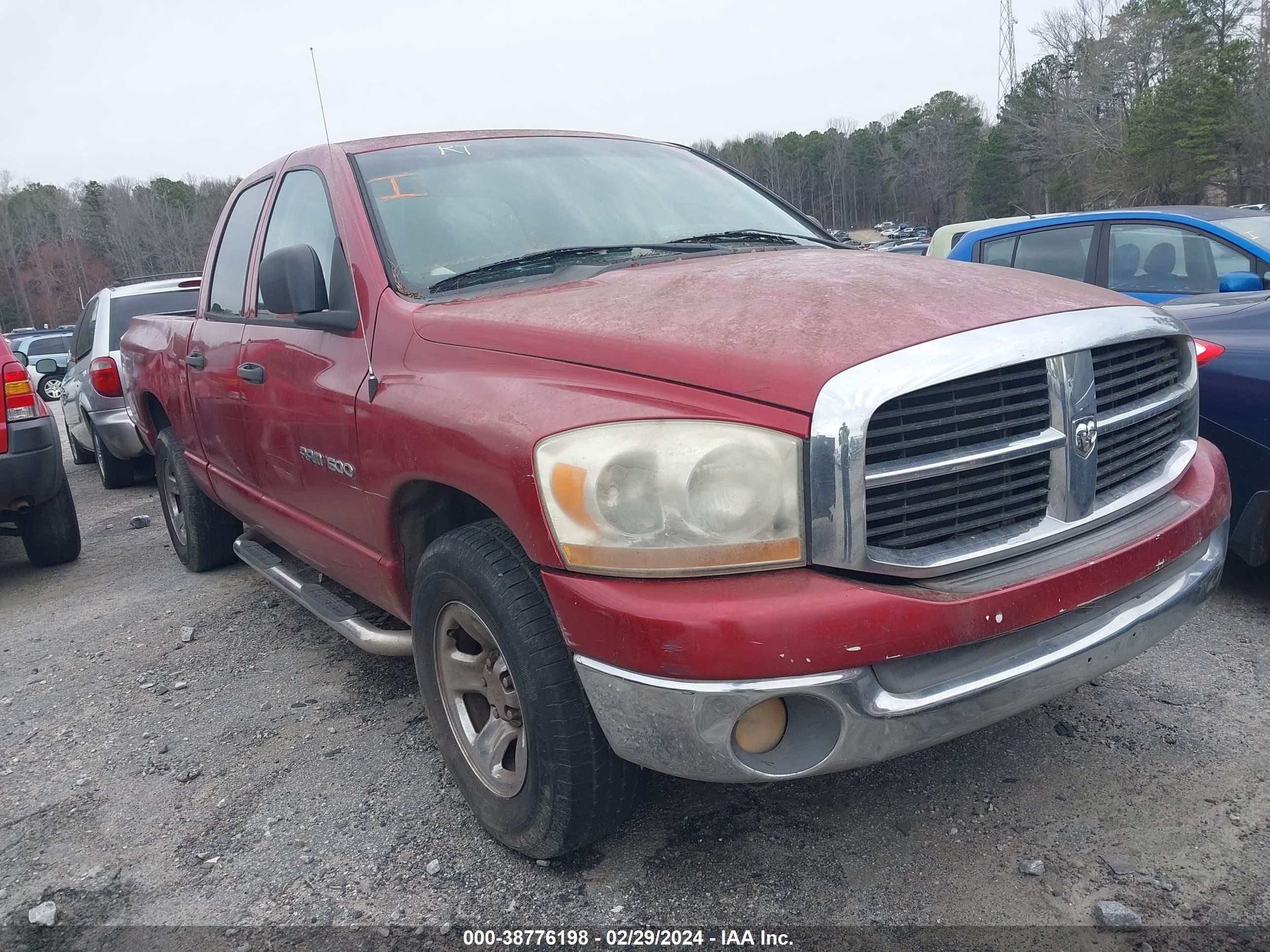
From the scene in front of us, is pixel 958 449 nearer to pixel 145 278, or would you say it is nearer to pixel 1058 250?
pixel 1058 250

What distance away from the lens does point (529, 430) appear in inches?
80.1

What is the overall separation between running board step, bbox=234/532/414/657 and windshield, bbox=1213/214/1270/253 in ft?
17.3

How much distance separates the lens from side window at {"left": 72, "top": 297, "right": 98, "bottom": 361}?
8.36 metres

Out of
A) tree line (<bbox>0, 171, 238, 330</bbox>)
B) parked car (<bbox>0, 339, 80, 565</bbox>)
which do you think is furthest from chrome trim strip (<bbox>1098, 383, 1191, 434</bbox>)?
tree line (<bbox>0, 171, 238, 330</bbox>)

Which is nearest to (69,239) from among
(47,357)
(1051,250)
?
(47,357)

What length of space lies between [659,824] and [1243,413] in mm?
2476

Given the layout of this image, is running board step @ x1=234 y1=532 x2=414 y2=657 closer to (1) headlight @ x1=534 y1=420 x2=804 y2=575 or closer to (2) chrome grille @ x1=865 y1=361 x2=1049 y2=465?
(1) headlight @ x1=534 y1=420 x2=804 y2=575

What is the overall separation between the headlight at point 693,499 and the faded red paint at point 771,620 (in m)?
0.05

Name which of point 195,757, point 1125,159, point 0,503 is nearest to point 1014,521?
point 195,757

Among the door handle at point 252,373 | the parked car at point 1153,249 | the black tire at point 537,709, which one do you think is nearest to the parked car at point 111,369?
the door handle at point 252,373

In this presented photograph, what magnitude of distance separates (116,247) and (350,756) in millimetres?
86044

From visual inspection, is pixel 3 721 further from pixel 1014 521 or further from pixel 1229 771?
pixel 1229 771

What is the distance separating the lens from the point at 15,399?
16.7 feet

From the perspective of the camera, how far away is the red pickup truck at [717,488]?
1.85 meters
